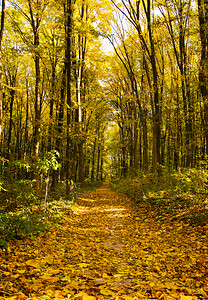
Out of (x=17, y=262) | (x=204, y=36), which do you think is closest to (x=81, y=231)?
(x=17, y=262)

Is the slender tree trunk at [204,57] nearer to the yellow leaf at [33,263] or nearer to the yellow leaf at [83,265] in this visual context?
the yellow leaf at [83,265]

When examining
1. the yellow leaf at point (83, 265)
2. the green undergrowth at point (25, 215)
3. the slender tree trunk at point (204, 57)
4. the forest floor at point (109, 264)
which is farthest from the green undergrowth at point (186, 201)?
the green undergrowth at point (25, 215)

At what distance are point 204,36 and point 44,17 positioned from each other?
7452mm

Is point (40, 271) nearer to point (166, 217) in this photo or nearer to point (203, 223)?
point (203, 223)

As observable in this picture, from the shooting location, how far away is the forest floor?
2365 mm

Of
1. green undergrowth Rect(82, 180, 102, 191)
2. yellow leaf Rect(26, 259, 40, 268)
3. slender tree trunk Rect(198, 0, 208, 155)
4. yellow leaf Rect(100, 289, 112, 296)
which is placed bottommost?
green undergrowth Rect(82, 180, 102, 191)

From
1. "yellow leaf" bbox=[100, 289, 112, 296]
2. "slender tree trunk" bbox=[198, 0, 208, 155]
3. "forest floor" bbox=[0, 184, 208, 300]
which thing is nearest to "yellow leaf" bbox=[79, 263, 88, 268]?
"forest floor" bbox=[0, 184, 208, 300]

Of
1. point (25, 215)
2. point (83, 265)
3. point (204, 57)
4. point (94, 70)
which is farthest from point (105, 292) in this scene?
point (94, 70)

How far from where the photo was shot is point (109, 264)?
341 cm

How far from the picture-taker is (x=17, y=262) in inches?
122

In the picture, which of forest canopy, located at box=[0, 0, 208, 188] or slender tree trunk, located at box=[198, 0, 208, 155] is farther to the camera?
forest canopy, located at box=[0, 0, 208, 188]

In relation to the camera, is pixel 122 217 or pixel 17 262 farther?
pixel 122 217

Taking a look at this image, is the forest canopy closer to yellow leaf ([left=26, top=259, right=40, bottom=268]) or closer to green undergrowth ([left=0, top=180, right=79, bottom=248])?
green undergrowth ([left=0, top=180, right=79, bottom=248])

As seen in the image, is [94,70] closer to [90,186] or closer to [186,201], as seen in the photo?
[90,186]
